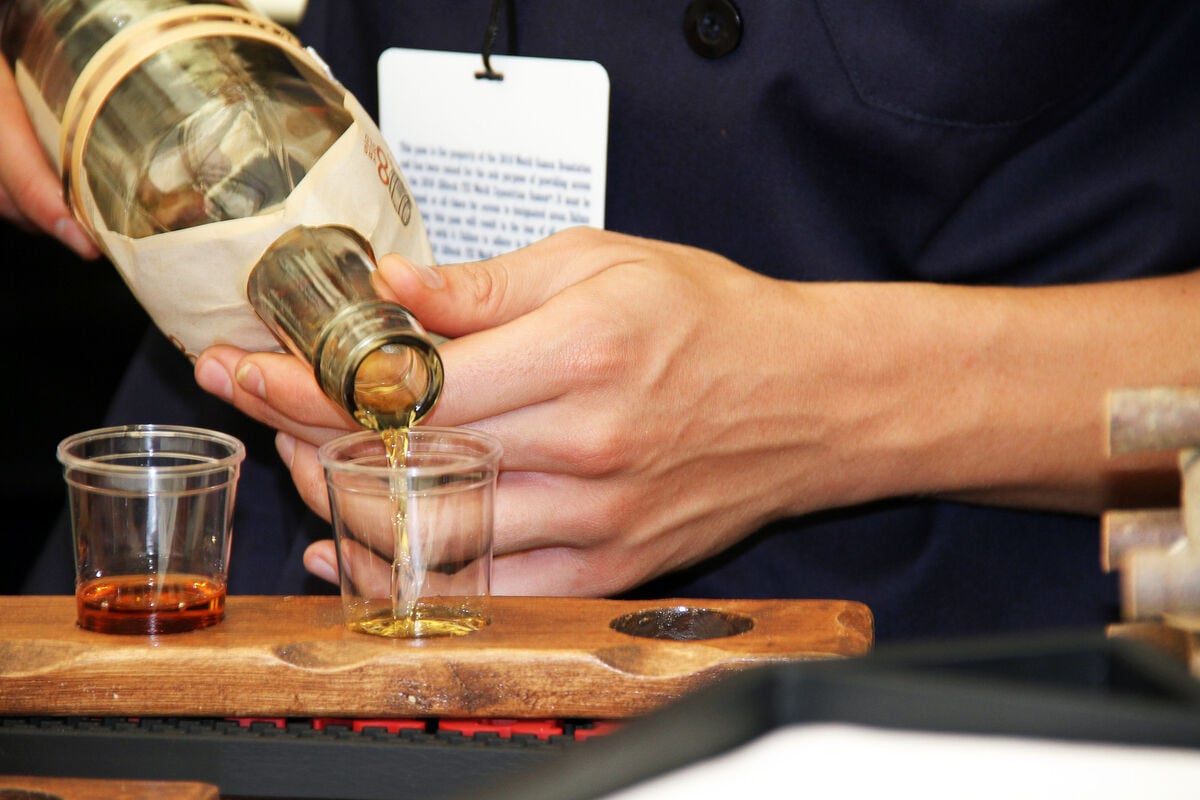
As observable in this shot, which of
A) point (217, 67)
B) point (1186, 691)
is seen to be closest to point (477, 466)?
point (217, 67)

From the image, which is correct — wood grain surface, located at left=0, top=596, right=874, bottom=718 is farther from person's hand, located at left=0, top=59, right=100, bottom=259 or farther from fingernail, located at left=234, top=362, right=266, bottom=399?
person's hand, located at left=0, top=59, right=100, bottom=259

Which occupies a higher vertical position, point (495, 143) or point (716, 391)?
point (495, 143)

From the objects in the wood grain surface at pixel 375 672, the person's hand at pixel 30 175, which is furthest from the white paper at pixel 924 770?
the person's hand at pixel 30 175

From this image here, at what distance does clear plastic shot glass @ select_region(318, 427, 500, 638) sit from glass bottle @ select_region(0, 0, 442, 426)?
0.07 feet

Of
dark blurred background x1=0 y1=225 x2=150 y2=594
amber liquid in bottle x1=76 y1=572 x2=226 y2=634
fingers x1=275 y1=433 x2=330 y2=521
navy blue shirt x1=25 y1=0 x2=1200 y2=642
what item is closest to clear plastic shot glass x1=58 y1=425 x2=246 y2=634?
amber liquid in bottle x1=76 y1=572 x2=226 y2=634

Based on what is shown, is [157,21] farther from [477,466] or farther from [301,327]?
[477,466]

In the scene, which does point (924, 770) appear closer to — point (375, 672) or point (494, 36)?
point (375, 672)

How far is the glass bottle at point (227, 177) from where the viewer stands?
2.19 ft

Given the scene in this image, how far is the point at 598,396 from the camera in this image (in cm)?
72

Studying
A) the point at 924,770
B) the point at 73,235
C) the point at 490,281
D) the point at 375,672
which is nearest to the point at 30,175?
the point at 73,235

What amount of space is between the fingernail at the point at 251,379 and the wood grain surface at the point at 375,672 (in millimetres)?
148

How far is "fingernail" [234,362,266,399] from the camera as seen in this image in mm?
697

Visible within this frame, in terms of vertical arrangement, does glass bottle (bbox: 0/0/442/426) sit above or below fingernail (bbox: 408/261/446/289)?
above

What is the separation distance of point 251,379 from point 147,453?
65 millimetres
